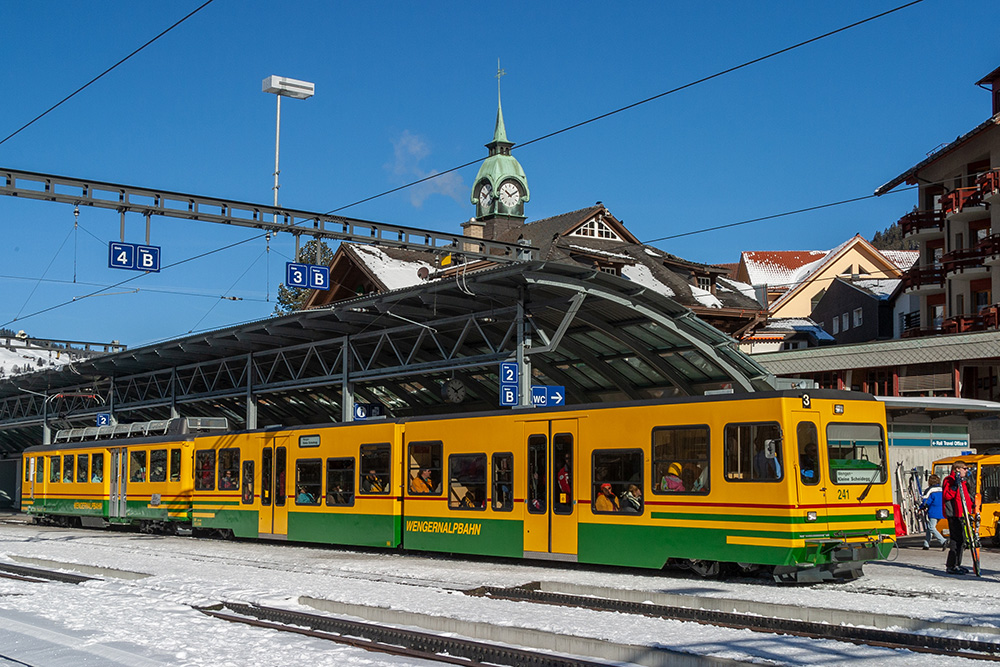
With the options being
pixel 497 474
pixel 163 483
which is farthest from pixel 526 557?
pixel 163 483

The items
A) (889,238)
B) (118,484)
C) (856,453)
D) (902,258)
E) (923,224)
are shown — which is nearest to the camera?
(856,453)

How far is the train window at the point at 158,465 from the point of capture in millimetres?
27984

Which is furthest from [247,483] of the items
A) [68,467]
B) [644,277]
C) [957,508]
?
[644,277]

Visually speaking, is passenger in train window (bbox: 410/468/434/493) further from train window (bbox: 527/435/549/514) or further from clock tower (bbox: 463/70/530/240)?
clock tower (bbox: 463/70/530/240)

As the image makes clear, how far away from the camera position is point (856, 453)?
49.2 ft

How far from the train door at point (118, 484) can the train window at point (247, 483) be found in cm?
696

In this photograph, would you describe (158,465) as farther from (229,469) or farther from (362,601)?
(362,601)

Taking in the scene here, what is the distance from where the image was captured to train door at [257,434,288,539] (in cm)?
2359

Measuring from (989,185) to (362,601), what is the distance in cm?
3563

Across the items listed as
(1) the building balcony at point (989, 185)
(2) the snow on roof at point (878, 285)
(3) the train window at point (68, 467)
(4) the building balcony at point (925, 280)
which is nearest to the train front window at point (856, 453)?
(3) the train window at point (68, 467)

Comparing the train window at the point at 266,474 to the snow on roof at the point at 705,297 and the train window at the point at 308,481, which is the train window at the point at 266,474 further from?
the snow on roof at the point at 705,297

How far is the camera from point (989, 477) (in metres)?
21.3

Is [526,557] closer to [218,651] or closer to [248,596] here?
[248,596]

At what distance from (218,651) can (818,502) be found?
829 centimetres
